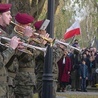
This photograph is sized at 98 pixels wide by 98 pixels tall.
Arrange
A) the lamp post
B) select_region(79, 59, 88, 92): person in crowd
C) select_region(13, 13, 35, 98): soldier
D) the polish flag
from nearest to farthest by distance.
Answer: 1. select_region(13, 13, 35, 98): soldier
2. the lamp post
3. the polish flag
4. select_region(79, 59, 88, 92): person in crowd

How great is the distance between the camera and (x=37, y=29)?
368 inches

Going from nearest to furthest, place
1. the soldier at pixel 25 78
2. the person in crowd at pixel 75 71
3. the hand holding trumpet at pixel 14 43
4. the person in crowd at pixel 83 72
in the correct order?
1. the hand holding trumpet at pixel 14 43
2. the soldier at pixel 25 78
3. the person in crowd at pixel 83 72
4. the person in crowd at pixel 75 71

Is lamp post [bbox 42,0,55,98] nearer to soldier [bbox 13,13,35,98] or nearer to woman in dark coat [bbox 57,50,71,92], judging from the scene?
soldier [bbox 13,13,35,98]

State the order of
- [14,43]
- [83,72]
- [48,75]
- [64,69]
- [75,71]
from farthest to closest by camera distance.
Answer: [75,71] → [83,72] → [64,69] → [48,75] → [14,43]

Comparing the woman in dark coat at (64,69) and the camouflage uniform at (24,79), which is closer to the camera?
the camouflage uniform at (24,79)

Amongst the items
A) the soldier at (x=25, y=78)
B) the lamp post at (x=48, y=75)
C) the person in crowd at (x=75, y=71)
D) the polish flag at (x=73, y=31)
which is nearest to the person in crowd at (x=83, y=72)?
the person in crowd at (x=75, y=71)

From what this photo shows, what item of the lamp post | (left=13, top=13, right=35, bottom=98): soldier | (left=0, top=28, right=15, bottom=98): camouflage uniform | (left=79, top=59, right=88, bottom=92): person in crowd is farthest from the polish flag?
(left=79, top=59, right=88, bottom=92): person in crowd

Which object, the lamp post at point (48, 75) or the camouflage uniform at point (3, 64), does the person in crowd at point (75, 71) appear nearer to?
the lamp post at point (48, 75)

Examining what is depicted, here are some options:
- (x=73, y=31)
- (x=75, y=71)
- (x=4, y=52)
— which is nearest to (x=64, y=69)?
(x=75, y=71)

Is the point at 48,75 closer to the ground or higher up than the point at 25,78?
higher up

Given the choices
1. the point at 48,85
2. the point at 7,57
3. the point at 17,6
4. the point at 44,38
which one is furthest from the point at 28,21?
the point at 17,6

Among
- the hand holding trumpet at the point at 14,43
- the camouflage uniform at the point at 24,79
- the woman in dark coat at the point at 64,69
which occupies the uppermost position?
the woman in dark coat at the point at 64,69

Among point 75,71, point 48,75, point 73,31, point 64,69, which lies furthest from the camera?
point 75,71

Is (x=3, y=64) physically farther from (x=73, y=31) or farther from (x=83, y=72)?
(x=83, y=72)
